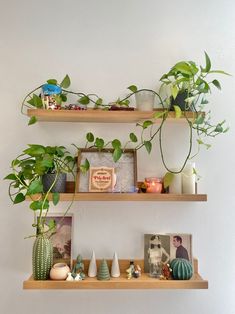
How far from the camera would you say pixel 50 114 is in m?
1.17

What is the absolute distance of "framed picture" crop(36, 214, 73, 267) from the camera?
1229 mm

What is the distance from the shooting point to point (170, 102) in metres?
1.21

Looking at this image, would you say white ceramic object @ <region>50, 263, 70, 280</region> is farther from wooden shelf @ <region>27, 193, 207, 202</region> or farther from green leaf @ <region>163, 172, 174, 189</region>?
green leaf @ <region>163, 172, 174, 189</region>

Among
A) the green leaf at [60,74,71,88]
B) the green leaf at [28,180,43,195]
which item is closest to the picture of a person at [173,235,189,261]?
the green leaf at [28,180,43,195]

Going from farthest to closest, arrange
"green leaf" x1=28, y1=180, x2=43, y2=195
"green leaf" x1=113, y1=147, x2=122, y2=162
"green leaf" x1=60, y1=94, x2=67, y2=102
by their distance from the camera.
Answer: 1. "green leaf" x1=60, y1=94, x2=67, y2=102
2. "green leaf" x1=113, y1=147, x2=122, y2=162
3. "green leaf" x1=28, y1=180, x2=43, y2=195

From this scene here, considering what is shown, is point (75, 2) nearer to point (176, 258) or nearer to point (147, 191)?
point (147, 191)

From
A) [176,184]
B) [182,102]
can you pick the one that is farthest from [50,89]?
[176,184]

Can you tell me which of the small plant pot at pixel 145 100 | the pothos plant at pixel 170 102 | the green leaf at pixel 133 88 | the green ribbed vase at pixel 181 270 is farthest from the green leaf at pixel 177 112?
the green ribbed vase at pixel 181 270

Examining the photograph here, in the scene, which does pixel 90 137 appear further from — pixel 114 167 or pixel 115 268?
pixel 115 268

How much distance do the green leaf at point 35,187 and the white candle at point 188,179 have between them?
0.61 m

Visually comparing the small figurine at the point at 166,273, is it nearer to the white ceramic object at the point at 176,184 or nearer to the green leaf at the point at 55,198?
the white ceramic object at the point at 176,184

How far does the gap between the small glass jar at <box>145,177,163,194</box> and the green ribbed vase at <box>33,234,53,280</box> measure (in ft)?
1.58

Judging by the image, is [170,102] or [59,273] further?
[170,102]

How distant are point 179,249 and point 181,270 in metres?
0.11
